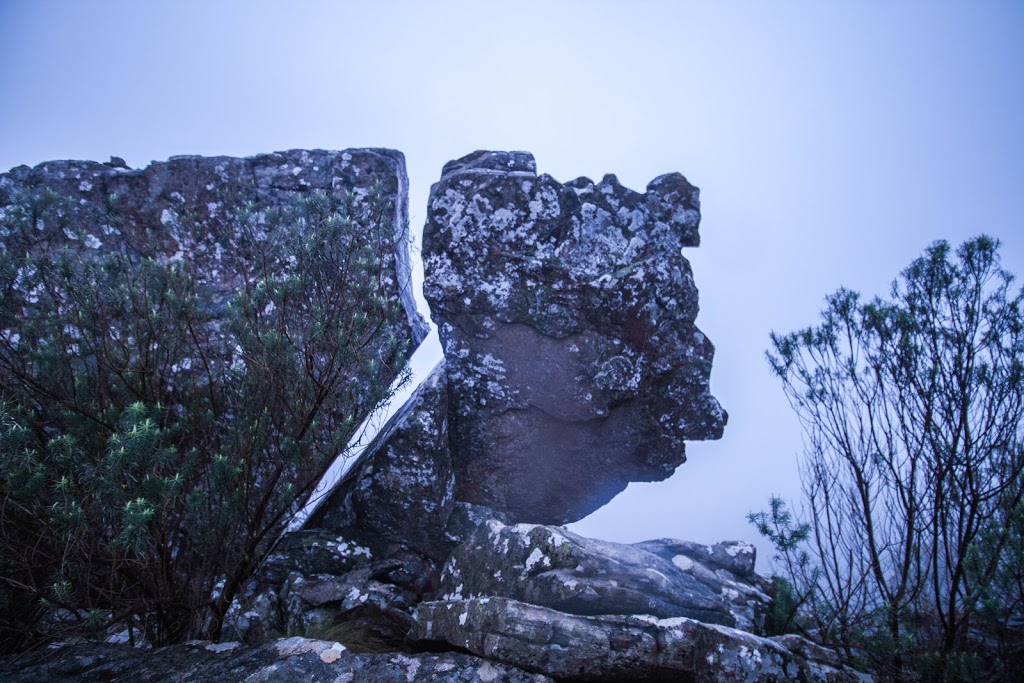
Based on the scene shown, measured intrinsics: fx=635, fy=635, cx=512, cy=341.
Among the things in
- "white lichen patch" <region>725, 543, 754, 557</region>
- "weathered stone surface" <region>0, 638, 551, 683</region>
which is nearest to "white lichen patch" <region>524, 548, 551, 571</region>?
"weathered stone surface" <region>0, 638, 551, 683</region>

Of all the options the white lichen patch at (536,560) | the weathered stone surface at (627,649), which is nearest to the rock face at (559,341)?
the white lichen patch at (536,560)

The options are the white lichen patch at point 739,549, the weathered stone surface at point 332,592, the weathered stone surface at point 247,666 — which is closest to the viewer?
the weathered stone surface at point 247,666

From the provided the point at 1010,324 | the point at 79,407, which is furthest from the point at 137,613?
the point at 1010,324

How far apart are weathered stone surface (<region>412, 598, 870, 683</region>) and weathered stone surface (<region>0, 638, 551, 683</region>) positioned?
5.5 inches

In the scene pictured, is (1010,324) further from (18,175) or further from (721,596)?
(18,175)

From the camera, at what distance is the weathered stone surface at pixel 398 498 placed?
230 inches

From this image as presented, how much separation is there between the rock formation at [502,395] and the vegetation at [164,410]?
0.60 metres

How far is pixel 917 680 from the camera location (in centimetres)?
439

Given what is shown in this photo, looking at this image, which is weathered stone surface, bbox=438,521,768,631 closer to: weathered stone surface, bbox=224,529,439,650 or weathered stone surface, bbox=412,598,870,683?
weathered stone surface, bbox=412,598,870,683

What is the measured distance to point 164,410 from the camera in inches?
188

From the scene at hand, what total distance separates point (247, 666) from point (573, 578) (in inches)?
82.5

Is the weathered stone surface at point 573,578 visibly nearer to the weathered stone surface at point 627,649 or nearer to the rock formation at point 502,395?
the rock formation at point 502,395

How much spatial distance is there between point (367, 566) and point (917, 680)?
4.22 m

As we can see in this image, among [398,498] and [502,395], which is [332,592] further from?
[502,395]
